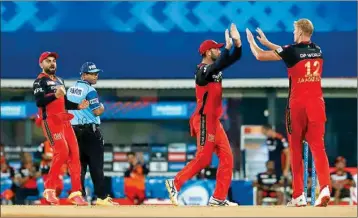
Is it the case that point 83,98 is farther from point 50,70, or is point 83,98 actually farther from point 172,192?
point 172,192

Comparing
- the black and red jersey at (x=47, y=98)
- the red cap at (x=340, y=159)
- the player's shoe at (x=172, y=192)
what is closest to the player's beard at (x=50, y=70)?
the black and red jersey at (x=47, y=98)

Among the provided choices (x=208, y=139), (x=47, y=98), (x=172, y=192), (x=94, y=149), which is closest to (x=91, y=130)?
(x=94, y=149)

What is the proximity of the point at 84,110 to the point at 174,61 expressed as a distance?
8.09 m

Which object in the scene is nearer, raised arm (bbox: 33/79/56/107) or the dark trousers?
raised arm (bbox: 33/79/56/107)

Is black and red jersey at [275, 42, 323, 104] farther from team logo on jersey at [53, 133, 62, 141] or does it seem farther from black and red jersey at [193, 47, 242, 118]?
team logo on jersey at [53, 133, 62, 141]

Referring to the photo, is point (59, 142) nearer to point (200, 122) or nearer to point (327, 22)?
point (200, 122)

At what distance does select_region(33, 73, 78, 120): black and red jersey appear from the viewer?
1425 centimetres

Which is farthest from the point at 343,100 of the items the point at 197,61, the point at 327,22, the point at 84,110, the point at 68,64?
the point at 84,110

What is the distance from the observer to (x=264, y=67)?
74.2 feet

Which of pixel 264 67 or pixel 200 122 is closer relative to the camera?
pixel 200 122

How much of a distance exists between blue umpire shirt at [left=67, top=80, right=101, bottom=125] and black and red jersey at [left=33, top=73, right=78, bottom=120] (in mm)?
292

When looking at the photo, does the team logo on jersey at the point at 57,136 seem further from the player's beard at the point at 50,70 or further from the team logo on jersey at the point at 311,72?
the team logo on jersey at the point at 311,72

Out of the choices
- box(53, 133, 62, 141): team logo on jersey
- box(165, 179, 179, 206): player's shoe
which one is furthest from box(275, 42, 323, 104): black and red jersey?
box(53, 133, 62, 141): team logo on jersey

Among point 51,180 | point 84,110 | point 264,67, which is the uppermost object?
point 264,67
